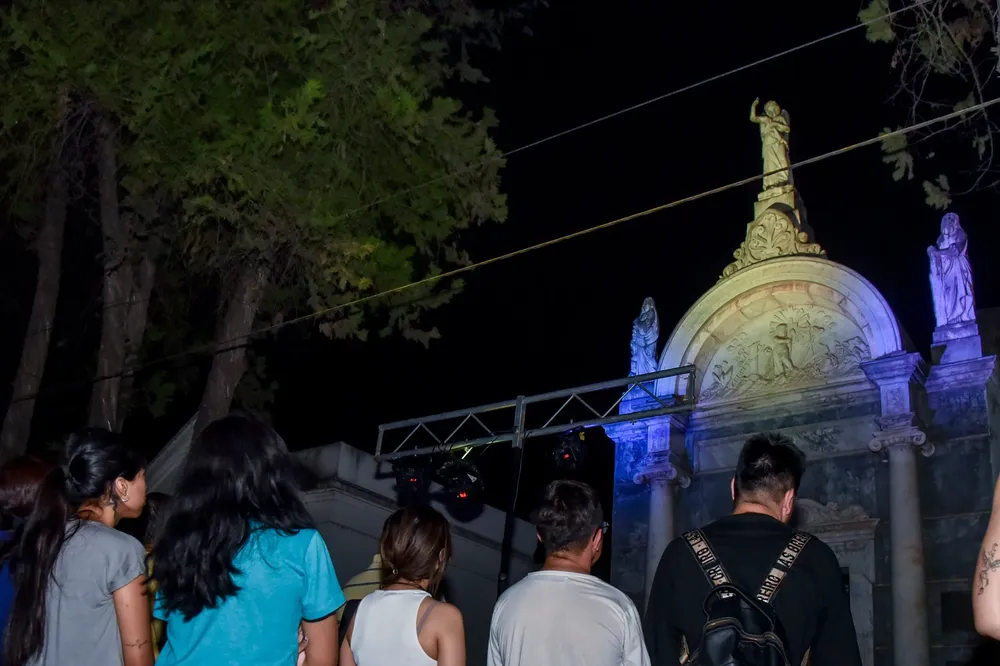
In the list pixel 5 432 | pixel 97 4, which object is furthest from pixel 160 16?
pixel 5 432

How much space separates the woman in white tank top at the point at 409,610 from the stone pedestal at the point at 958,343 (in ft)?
40.9

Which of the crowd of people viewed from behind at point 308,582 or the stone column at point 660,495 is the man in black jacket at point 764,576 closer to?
the crowd of people viewed from behind at point 308,582

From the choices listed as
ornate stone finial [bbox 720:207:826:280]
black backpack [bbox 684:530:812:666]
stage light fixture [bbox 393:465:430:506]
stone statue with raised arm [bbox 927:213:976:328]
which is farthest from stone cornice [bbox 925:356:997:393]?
black backpack [bbox 684:530:812:666]

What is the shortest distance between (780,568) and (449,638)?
1254 mm

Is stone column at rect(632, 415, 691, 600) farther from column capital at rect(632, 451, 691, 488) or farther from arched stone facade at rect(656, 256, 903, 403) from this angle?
arched stone facade at rect(656, 256, 903, 403)

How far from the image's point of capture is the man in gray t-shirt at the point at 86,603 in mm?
3445

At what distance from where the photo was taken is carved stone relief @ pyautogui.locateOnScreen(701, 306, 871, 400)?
15594 millimetres

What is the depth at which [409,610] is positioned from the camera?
3918mm

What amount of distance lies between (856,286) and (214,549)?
1374 centimetres

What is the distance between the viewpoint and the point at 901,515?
1402cm

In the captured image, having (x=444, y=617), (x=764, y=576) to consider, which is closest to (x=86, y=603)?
(x=444, y=617)

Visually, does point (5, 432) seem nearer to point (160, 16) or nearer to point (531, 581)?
point (160, 16)

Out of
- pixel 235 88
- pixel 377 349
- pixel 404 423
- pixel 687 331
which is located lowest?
pixel 404 423

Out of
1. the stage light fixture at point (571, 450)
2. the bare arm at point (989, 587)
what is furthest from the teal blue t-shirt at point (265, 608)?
the stage light fixture at point (571, 450)
